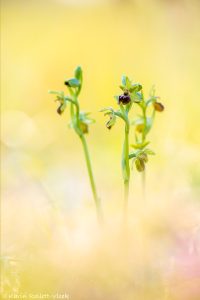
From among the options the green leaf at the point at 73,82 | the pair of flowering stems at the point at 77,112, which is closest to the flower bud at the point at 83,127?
the pair of flowering stems at the point at 77,112

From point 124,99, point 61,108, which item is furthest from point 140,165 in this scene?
point 61,108

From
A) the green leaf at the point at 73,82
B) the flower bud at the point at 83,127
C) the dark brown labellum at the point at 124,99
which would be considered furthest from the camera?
the flower bud at the point at 83,127

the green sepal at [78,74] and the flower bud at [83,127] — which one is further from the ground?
the green sepal at [78,74]

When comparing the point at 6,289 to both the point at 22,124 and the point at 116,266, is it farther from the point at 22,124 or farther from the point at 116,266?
the point at 22,124

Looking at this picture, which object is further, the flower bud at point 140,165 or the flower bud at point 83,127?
the flower bud at point 83,127

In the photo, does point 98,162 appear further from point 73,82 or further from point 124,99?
point 124,99

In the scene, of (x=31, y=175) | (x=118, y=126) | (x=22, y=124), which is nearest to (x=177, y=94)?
(x=118, y=126)

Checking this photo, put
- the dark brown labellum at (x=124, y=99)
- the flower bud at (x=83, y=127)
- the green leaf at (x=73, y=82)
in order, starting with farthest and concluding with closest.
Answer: the flower bud at (x=83, y=127) → the green leaf at (x=73, y=82) → the dark brown labellum at (x=124, y=99)

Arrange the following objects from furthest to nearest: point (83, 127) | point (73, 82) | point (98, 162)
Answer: point (98, 162)
point (83, 127)
point (73, 82)

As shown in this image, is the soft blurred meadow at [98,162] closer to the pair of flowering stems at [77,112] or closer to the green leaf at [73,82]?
the pair of flowering stems at [77,112]
